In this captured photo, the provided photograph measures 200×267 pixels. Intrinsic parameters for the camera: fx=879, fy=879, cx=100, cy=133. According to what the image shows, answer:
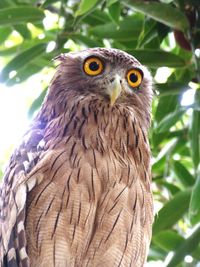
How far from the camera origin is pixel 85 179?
395 centimetres

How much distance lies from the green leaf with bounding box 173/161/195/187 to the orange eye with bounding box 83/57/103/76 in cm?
84

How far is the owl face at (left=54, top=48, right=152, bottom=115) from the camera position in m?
4.35

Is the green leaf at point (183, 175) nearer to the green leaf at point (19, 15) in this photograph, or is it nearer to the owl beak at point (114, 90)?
the owl beak at point (114, 90)

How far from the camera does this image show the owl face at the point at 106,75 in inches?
171

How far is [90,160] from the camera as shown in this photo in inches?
159

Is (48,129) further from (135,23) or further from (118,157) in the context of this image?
(135,23)

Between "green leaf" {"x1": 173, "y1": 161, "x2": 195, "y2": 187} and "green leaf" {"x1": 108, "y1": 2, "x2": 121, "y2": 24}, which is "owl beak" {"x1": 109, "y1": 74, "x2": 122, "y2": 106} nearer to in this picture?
"green leaf" {"x1": 108, "y1": 2, "x2": 121, "y2": 24}

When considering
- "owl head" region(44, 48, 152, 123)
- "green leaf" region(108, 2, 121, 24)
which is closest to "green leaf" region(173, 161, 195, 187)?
"owl head" region(44, 48, 152, 123)

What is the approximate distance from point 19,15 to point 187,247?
148 cm

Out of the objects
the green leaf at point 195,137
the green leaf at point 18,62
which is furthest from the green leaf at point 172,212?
the green leaf at point 18,62

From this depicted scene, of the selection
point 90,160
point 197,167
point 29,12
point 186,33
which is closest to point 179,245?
point 197,167

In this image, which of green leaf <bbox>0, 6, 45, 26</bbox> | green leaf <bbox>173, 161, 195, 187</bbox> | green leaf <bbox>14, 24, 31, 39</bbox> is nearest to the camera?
green leaf <bbox>0, 6, 45, 26</bbox>

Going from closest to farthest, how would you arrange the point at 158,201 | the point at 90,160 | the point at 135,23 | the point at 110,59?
the point at 90,160, the point at 110,59, the point at 135,23, the point at 158,201

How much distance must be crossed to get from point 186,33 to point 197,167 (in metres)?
0.80
